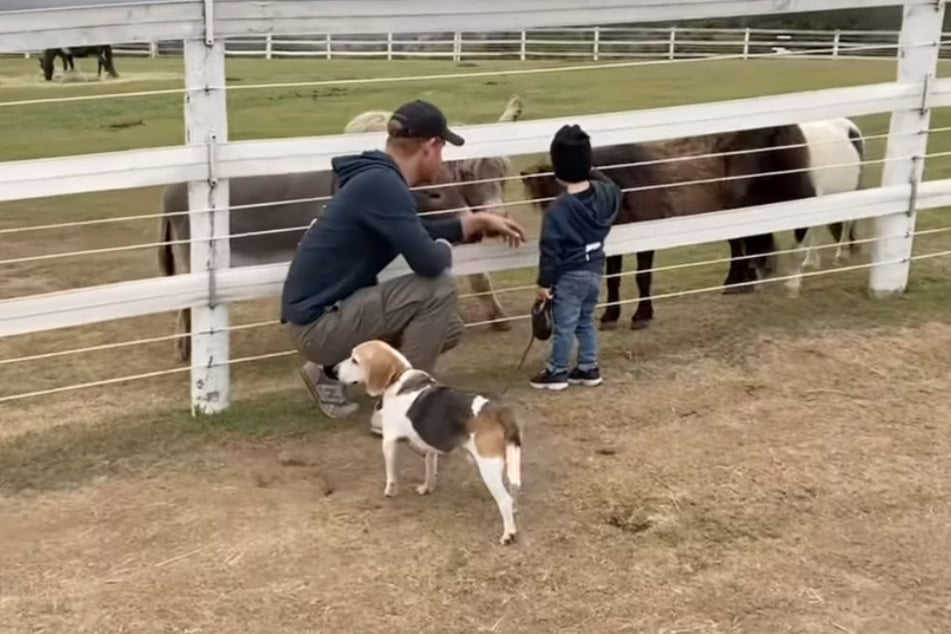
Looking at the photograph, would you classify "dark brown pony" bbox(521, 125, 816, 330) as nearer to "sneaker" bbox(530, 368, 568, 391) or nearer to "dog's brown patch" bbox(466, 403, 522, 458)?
"sneaker" bbox(530, 368, 568, 391)

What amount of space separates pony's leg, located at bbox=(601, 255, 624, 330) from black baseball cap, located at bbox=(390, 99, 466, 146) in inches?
75.6

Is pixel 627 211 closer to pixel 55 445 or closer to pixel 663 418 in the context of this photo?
pixel 663 418

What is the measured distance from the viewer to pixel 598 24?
213 inches

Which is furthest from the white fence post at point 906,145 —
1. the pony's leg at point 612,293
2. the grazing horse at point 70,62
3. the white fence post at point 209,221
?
the grazing horse at point 70,62

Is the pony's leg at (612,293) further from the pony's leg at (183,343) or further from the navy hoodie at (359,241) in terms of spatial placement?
the pony's leg at (183,343)

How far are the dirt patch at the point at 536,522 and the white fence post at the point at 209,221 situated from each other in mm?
178

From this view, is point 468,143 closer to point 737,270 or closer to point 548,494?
point 548,494

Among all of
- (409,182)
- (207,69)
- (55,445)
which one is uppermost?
(207,69)

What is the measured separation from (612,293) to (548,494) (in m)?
2.40

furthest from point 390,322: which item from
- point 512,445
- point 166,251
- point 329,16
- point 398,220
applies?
point 166,251

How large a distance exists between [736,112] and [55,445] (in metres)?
3.52

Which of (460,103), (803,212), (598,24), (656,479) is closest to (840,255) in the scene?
(803,212)

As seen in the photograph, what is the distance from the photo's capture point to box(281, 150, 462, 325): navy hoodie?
443cm

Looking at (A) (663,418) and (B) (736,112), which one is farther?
(B) (736,112)
